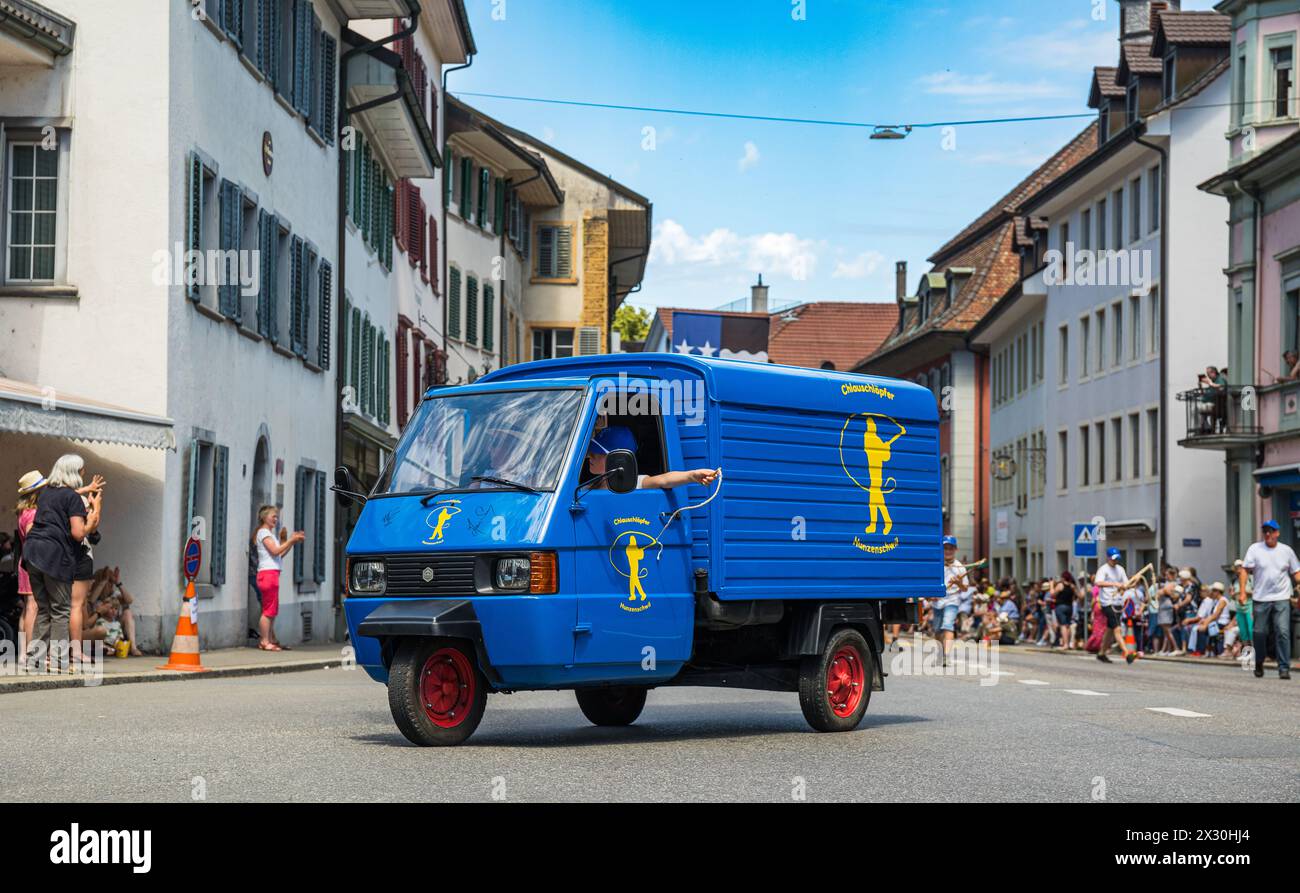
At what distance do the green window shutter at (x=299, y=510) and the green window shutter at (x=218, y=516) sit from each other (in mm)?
5034

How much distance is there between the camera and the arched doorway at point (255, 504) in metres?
28.3

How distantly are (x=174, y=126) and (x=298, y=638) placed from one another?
33.2 feet

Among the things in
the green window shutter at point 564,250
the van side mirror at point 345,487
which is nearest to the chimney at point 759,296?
the green window shutter at point 564,250

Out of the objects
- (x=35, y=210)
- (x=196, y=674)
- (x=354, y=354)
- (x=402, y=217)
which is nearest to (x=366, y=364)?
(x=354, y=354)

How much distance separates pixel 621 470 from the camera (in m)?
12.1

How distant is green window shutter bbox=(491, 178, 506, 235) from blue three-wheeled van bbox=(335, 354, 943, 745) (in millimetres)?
41804

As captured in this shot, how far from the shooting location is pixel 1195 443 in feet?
136

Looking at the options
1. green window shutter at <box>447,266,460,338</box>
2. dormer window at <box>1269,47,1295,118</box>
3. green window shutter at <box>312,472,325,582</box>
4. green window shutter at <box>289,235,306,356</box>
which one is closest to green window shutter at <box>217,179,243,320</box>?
green window shutter at <box>289,235,306,356</box>

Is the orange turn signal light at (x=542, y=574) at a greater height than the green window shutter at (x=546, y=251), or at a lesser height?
lesser

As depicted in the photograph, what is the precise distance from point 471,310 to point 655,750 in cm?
4119

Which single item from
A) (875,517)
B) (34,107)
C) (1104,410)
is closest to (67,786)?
(875,517)

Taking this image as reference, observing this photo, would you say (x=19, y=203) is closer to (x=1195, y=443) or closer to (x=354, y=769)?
(x=354, y=769)

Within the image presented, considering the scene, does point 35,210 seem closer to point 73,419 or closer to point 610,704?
point 73,419

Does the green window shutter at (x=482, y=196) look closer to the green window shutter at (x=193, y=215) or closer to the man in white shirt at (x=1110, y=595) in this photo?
the man in white shirt at (x=1110, y=595)
